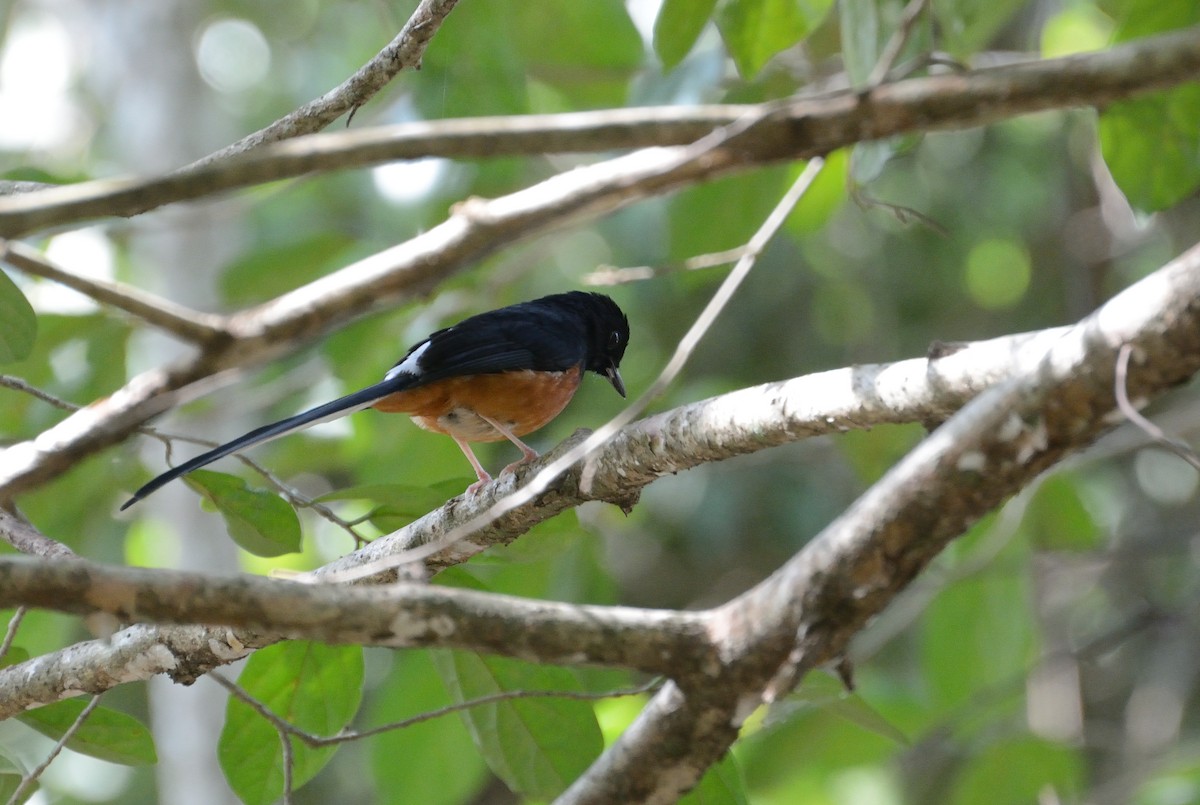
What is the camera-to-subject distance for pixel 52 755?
2.73 metres

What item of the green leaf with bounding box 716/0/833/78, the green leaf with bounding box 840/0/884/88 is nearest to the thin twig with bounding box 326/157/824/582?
the green leaf with bounding box 840/0/884/88

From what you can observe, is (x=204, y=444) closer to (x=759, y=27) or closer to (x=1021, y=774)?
(x=759, y=27)

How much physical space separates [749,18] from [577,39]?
140cm

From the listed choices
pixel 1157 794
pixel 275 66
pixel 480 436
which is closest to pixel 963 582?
pixel 1157 794

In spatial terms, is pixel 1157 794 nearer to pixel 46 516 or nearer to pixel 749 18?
pixel 749 18

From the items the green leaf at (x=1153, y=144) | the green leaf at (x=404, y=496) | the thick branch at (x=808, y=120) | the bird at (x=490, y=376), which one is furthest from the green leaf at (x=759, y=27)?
the thick branch at (x=808, y=120)

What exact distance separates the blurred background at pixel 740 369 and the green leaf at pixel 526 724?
302 mm

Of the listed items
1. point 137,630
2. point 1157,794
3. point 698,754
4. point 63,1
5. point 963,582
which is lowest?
point 1157,794

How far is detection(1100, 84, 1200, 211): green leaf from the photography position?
3270mm

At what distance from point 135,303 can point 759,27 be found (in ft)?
9.16

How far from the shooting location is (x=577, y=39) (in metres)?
4.98

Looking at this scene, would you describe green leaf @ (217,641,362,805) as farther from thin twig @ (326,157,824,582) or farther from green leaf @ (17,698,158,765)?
thin twig @ (326,157,824,582)

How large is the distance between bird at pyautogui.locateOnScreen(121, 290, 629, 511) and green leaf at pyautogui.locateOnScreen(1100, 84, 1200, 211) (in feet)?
6.55

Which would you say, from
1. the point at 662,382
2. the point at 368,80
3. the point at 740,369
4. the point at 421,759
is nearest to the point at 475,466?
the point at 421,759
